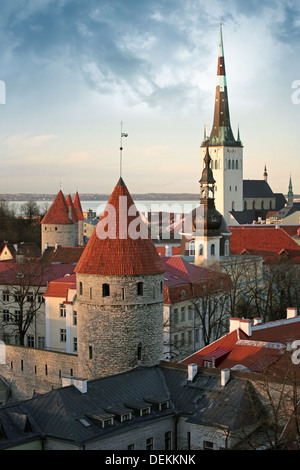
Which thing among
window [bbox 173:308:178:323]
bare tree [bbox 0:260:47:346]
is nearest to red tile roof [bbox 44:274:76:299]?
bare tree [bbox 0:260:47:346]

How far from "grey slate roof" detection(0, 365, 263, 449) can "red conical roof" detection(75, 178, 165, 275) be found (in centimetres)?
346

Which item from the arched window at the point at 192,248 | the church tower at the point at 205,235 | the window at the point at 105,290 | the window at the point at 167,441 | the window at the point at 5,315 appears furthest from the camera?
the arched window at the point at 192,248

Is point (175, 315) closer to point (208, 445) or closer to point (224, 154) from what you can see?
point (208, 445)

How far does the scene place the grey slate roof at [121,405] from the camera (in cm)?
2006

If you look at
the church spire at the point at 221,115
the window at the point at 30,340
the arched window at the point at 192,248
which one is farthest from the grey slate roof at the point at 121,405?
the church spire at the point at 221,115

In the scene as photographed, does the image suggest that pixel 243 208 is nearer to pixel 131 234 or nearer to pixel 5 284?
pixel 5 284

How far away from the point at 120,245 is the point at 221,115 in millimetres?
86867

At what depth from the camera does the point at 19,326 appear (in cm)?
3906

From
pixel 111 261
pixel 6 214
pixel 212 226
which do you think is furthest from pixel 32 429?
pixel 6 214

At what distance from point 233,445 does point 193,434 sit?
1.59 m

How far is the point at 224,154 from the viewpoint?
11469 centimetres

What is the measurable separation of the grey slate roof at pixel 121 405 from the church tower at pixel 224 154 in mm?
87712

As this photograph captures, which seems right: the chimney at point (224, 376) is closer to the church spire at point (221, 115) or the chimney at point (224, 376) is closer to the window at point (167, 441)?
the window at point (167, 441)

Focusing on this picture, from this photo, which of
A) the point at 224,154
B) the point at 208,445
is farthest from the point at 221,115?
the point at 208,445
